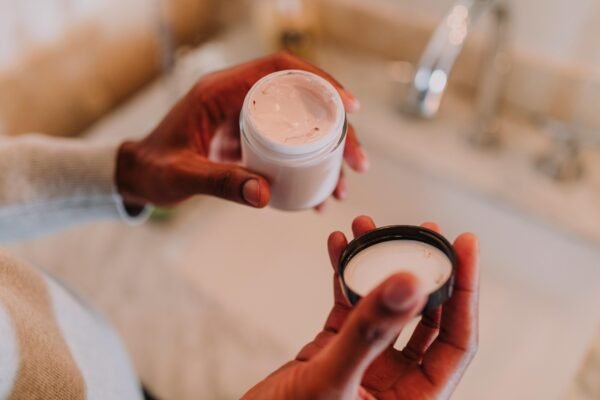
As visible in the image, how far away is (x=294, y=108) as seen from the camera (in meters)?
0.44

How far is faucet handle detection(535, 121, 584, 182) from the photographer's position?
31.8 inches

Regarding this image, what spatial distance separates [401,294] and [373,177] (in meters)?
0.49

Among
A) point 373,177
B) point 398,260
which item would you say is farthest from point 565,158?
point 398,260

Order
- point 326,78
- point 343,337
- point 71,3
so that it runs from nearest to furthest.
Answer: point 343,337, point 326,78, point 71,3

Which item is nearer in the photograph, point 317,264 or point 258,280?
point 317,264

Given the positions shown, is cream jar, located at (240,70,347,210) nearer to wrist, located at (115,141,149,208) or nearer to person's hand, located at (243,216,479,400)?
person's hand, located at (243,216,479,400)

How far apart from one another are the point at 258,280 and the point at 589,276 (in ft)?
1.35

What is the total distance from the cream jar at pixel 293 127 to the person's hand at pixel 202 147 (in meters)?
0.03

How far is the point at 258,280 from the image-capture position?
0.80 m

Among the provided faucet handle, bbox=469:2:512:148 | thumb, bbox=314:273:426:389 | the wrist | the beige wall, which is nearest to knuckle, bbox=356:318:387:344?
thumb, bbox=314:273:426:389

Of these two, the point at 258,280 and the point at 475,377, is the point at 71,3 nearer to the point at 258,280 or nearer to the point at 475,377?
the point at 258,280

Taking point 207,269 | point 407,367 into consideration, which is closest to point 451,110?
point 207,269

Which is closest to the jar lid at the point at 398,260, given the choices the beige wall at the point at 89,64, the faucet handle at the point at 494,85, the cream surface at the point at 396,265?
the cream surface at the point at 396,265

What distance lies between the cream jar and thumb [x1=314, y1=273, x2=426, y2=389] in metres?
A: 0.14
